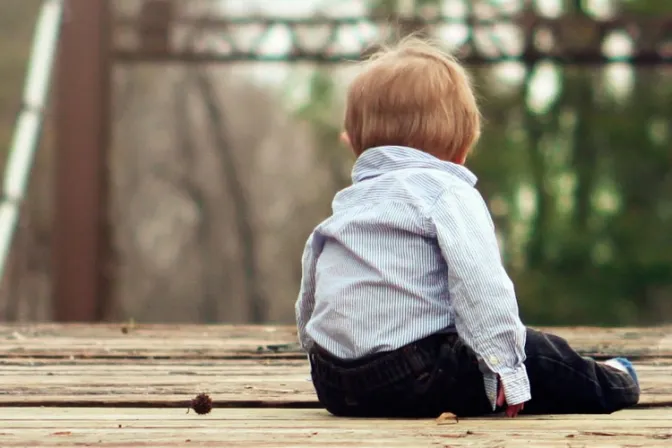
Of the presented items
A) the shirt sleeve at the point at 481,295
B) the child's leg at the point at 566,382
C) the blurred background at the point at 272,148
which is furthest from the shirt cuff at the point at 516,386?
the blurred background at the point at 272,148

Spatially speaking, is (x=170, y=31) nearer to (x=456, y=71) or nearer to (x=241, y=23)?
(x=241, y=23)

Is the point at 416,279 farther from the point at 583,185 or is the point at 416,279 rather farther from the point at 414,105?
the point at 583,185

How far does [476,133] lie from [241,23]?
9828 mm

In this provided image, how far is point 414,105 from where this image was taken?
2.73 meters

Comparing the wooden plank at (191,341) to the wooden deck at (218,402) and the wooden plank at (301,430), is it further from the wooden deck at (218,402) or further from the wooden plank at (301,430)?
the wooden plank at (301,430)

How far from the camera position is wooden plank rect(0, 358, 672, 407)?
302 centimetres

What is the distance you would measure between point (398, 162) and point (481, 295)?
389 mm

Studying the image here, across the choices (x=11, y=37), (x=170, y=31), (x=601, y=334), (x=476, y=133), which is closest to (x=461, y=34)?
(x=170, y=31)

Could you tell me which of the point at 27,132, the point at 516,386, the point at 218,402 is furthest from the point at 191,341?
the point at 516,386

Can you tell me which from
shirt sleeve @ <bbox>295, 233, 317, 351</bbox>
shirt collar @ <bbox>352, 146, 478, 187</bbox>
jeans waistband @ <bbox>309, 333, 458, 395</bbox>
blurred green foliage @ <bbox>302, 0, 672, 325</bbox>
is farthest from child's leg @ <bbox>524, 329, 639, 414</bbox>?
blurred green foliage @ <bbox>302, 0, 672, 325</bbox>

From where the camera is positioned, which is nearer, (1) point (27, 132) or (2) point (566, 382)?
(2) point (566, 382)

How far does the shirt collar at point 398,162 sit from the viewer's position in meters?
2.72

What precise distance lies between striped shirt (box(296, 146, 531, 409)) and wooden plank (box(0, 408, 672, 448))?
176 mm

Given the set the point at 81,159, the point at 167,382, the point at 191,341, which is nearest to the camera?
the point at 167,382
